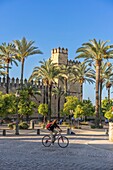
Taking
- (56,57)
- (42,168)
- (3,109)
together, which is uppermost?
(56,57)

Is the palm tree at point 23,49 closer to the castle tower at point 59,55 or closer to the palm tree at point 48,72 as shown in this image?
the palm tree at point 48,72

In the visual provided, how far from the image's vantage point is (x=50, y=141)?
15.2 m

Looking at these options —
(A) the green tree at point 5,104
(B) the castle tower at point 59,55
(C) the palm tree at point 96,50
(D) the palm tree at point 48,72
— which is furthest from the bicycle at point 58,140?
(B) the castle tower at point 59,55

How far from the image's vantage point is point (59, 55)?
66.4 metres

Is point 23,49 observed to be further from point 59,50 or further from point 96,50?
point 59,50

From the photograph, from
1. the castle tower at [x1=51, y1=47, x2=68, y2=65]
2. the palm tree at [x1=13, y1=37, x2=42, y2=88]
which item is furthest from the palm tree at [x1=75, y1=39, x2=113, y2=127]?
the castle tower at [x1=51, y1=47, x2=68, y2=65]

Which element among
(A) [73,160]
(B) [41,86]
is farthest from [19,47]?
(B) [41,86]

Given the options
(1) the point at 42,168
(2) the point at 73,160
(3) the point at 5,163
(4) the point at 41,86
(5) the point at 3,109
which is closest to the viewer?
(1) the point at 42,168

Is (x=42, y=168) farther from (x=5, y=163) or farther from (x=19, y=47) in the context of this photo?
(x=19, y=47)

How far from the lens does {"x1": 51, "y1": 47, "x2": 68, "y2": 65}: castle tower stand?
66312 mm

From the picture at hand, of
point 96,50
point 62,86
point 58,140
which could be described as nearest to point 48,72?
point 96,50

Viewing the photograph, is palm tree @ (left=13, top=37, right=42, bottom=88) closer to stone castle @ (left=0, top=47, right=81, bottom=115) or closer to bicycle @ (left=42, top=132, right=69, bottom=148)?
bicycle @ (left=42, top=132, right=69, bottom=148)

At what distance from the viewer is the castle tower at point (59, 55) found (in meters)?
66.3

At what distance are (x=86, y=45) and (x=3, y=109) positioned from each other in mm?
12529
